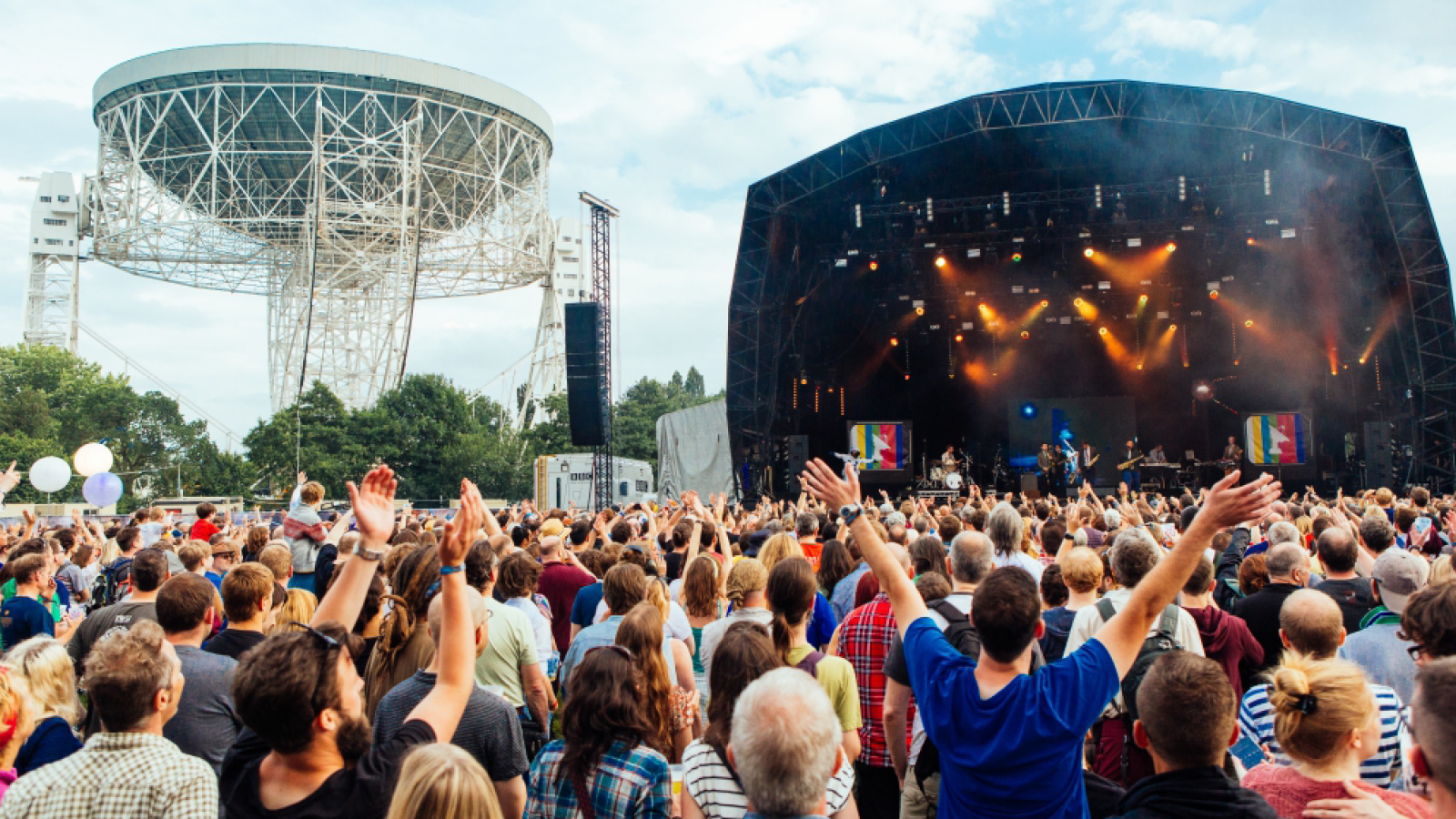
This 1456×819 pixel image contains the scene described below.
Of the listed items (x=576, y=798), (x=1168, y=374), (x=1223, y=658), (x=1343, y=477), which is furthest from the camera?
(x=1168, y=374)

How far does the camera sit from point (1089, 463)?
23.0 meters

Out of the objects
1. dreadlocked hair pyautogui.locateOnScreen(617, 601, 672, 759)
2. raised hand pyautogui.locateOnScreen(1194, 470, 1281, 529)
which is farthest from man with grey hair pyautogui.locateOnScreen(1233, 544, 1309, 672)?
dreadlocked hair pyautogui.locateOnScreen(617, 601, 672, 759)

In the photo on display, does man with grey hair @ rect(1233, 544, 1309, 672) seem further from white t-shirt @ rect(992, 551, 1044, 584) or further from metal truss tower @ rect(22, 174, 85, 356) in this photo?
metal truss tower @ rect(22, 174, 85, 356)

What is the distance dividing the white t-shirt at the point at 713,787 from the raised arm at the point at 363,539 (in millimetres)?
1129

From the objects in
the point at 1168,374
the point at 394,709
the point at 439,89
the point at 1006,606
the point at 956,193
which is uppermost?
the point at 439,89

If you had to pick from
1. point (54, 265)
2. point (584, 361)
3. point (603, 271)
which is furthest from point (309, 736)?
point (54, 265)

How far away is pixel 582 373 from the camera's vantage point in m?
21.2

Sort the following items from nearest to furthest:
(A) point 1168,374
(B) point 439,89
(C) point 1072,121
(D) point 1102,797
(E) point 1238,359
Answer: (D) point 1102,797, (C) point 1072,121, (E) point 1238,359, (A) point 1168,374, (B) point 439,89

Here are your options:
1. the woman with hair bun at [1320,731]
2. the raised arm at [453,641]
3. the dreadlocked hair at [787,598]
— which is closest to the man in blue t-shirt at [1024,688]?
the woman with hair bun at [1320,731]

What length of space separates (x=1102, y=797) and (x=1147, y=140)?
16549 millimetres

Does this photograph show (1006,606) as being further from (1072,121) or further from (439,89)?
(439,89)

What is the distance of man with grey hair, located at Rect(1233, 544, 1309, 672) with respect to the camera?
4.42 m

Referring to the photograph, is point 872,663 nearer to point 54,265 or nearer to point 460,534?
point 460,534

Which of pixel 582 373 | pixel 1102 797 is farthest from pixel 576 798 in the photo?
pixel 582 373
